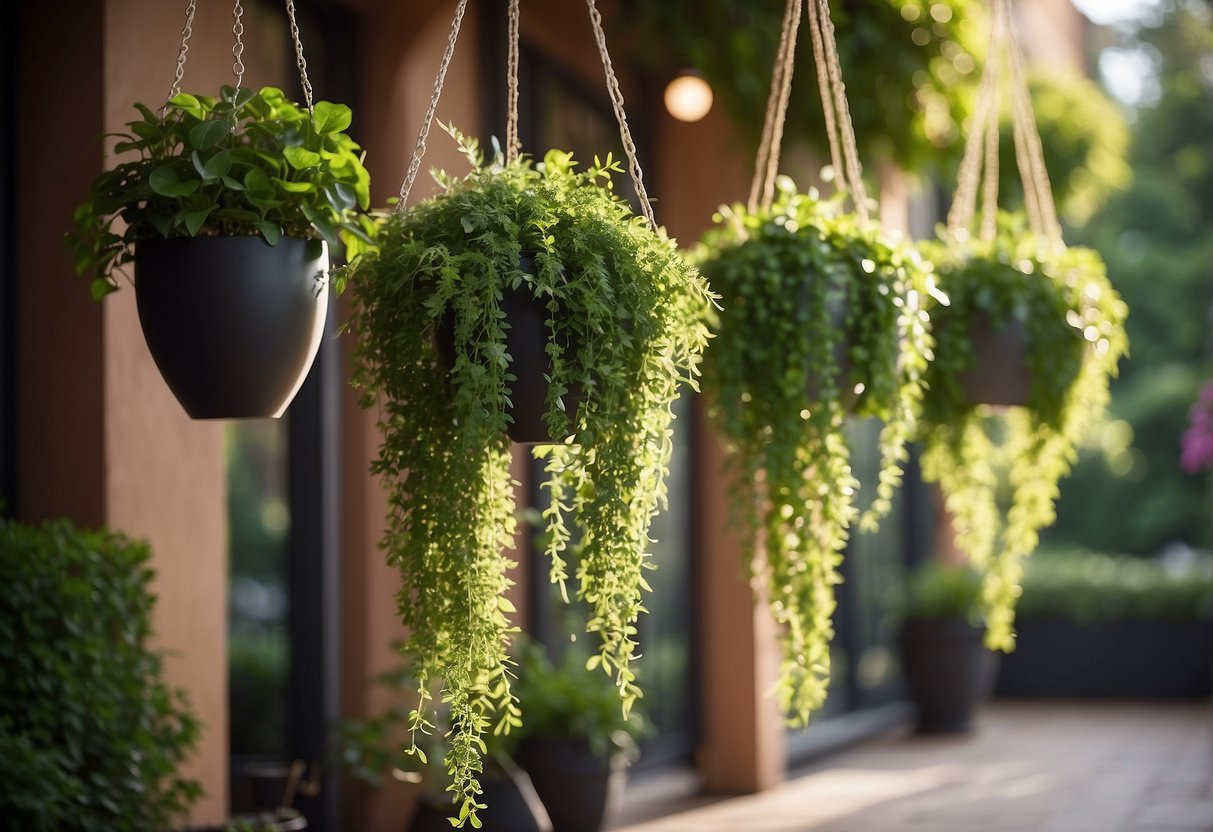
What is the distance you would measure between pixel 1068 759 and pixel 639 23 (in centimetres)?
351

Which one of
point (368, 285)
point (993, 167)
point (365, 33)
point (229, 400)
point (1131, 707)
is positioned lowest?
point (1131, 707)

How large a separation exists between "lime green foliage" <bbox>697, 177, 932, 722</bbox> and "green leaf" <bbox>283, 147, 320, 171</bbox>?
33.6 inches

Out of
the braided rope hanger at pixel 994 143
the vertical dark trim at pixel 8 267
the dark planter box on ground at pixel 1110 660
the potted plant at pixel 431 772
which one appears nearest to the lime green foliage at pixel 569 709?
the potted plant at pixel 431 772

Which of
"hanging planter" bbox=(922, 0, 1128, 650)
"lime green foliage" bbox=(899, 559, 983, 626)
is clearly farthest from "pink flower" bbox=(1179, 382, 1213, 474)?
"hanging planter" bbox=(922, 0, 1128, 650)

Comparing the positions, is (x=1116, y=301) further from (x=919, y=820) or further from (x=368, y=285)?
(x=919, y=820)

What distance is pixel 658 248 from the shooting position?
2.03 m

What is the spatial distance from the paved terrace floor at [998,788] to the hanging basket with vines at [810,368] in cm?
233

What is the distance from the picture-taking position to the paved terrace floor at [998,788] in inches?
188

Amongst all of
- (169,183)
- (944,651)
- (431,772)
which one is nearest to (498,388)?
(169,183)

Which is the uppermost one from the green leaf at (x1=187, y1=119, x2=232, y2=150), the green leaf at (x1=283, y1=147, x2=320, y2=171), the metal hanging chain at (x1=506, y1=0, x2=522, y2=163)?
the metal hanging chain at (x1=506, y1=0, x2=522, y2=163)

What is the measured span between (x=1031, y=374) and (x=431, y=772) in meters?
1.69

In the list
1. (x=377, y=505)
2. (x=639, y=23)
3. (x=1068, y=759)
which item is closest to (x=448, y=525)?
(x=377, y=505)

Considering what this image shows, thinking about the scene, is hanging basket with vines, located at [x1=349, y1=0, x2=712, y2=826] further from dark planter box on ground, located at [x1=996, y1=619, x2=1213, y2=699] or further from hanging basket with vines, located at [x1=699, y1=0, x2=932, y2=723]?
dark planter box on ground, located at [x1=996, y1=619, x2=1213, y2=699]

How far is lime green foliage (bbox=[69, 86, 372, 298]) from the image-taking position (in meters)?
1.96
